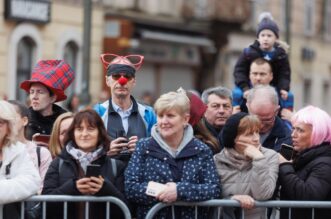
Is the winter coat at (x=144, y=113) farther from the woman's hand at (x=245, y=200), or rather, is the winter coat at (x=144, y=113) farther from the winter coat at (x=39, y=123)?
the woman's hand at (x=245, y=200)

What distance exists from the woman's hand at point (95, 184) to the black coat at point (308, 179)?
4.07 feet

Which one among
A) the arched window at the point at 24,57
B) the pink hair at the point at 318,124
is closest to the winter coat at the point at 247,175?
the pink hair at the point at 318,124

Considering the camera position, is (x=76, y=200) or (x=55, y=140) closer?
(x=76, y=200)

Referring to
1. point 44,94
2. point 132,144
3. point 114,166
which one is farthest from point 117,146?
point 44,94

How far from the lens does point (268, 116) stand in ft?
26.7

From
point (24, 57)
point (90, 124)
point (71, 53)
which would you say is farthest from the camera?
point (71, 53)

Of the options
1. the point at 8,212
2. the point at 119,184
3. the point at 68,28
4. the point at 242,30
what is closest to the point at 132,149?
the point at 119,184

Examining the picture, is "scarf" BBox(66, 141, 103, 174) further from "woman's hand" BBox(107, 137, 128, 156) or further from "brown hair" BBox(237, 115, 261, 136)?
"brown hair" BBox(237, 115, 261, 136)

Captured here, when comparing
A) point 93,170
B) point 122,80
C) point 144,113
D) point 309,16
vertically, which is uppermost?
point 309,16

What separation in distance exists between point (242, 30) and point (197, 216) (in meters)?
26.4

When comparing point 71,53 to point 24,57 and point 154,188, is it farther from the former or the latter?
Answer: point 154,188

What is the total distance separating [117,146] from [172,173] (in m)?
0.62

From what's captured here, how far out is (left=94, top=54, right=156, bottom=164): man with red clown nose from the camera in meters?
7.88

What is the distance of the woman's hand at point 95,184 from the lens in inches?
270
